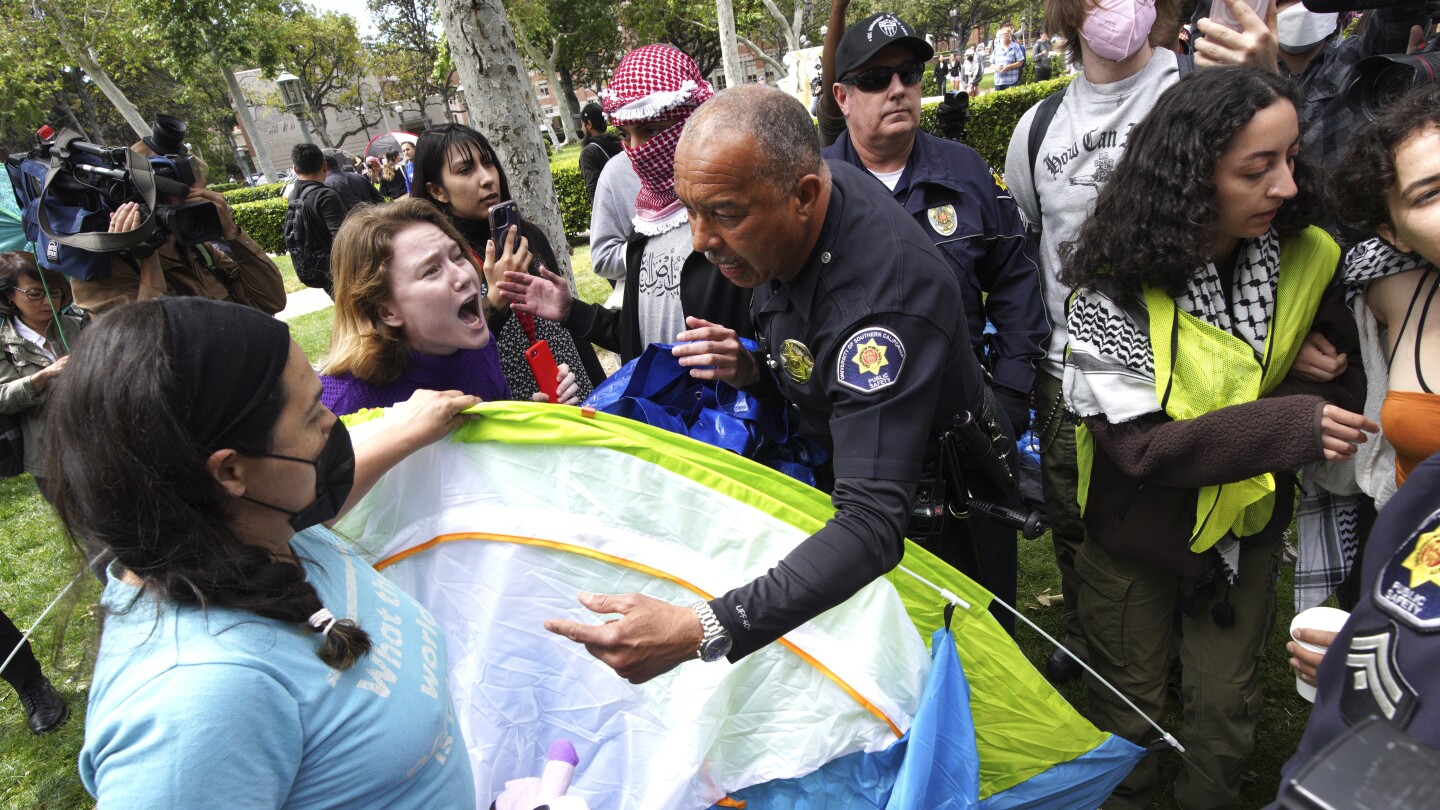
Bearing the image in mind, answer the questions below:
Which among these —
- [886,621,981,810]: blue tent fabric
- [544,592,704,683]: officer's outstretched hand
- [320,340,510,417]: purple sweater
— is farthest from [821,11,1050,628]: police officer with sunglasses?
[320,340,510,417]: purple sweater

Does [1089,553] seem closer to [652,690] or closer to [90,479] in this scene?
[652,690]

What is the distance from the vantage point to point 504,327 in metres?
2.80

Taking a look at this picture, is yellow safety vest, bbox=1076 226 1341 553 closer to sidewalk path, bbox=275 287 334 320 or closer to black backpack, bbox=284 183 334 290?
black backpack, bbox=284 183 334 290

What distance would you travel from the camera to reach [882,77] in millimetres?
Result: 2572

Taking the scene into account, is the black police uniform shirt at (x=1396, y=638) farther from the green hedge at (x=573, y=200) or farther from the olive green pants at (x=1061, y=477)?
the green hedge at (x=573, y=200)

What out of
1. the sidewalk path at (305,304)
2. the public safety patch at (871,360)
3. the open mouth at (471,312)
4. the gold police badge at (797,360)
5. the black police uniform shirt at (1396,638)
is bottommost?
the sidewalk path at (305,304)

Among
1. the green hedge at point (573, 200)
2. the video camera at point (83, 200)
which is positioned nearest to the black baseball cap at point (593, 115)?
the green hedge at point (573, 200)

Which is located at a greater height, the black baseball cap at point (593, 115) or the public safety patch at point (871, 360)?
the black baseball cap at point (593, 115)

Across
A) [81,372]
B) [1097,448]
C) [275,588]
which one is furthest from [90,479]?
[1097,448]

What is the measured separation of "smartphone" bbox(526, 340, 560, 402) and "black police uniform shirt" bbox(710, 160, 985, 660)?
2.91 ft

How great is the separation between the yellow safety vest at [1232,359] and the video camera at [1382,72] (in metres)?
0.37

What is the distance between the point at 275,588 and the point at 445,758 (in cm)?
45

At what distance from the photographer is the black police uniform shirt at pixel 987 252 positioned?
2.43m

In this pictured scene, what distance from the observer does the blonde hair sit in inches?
83.4
